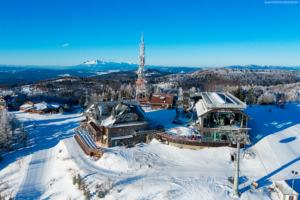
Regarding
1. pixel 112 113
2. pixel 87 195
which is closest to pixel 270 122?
pixel 112 113

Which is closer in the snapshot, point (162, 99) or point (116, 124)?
point (116, 124)

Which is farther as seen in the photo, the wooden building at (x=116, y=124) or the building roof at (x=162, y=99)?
the building roof at (x=162, y=99)

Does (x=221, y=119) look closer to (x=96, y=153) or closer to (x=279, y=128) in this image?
(x=279, y=128)

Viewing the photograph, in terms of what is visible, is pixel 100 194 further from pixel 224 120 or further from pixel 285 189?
pixel 224 120

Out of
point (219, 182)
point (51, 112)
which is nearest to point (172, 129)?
point (219, 182)

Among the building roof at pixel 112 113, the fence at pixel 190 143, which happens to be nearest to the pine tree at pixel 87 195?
the building roof at pixel 112 113

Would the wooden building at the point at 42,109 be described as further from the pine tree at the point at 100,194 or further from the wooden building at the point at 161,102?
the pine tree at the point at 100,194
